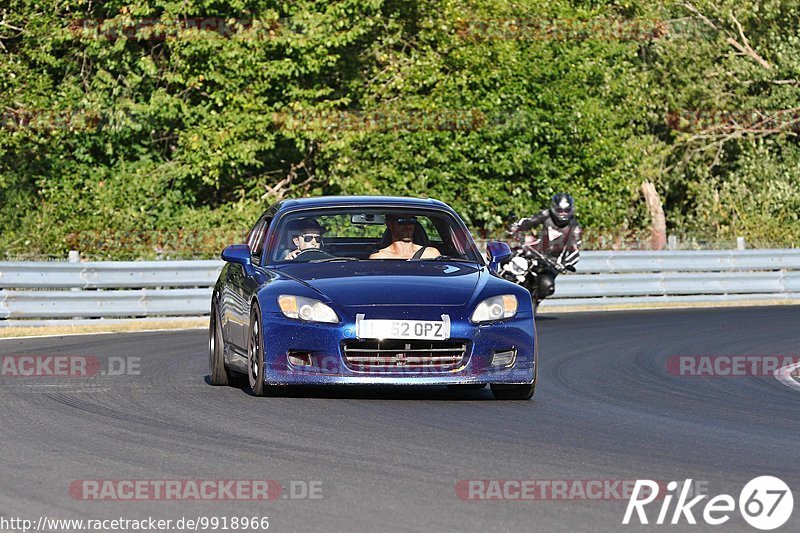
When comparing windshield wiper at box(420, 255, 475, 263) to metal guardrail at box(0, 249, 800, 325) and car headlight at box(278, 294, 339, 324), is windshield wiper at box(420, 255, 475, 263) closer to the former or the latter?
car headlight at box(278, 294, 339, 324)

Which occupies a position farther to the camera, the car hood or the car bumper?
the car hood

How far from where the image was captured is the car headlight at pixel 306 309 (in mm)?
10688

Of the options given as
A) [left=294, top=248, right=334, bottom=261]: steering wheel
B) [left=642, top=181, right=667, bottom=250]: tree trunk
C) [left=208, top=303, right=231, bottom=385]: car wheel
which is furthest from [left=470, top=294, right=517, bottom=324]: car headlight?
[left=642, top=181, right=667, bottom=250]: tree trunk

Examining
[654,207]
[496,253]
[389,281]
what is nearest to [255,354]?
[389,281]

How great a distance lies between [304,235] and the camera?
40.2 ft

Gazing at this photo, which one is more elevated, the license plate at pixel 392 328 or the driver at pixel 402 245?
the driver at pixel 402 245

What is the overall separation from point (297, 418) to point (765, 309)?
55.2 feet

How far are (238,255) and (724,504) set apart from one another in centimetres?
612

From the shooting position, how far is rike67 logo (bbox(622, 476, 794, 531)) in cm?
634

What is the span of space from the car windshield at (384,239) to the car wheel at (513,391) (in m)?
1.27

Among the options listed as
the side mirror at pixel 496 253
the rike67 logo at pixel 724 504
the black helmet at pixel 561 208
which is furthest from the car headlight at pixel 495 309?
the black helmet at pixel 561 208

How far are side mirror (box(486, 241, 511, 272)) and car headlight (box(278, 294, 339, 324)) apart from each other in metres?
1.85

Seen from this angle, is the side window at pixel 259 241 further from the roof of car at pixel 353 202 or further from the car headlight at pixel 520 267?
the car headlight at pixel 520 267

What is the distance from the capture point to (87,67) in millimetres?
33875
